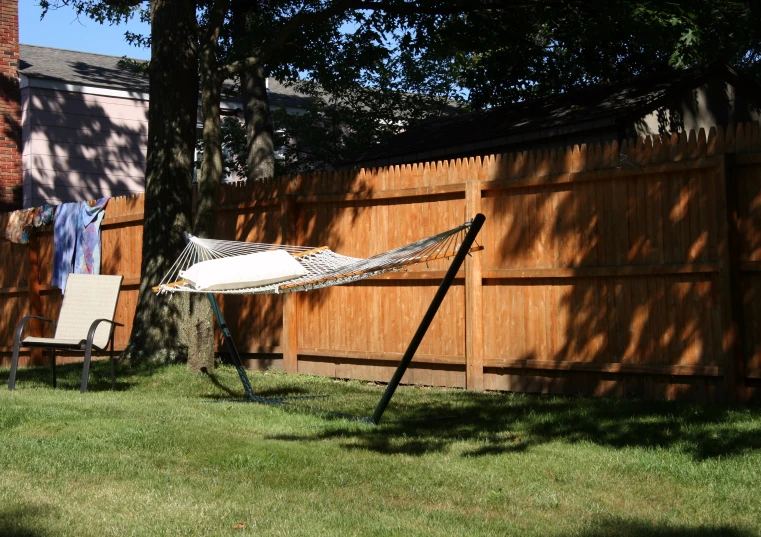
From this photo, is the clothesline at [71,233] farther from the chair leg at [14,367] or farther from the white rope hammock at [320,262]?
the white rope hammock at [320,262]

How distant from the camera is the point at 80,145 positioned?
1889 centimetres

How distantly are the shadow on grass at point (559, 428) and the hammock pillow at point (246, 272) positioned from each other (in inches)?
48.8

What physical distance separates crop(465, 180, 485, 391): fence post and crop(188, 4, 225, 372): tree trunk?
2.89 m

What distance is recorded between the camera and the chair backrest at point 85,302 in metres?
9.66

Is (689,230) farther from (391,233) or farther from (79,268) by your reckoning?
(79,268)

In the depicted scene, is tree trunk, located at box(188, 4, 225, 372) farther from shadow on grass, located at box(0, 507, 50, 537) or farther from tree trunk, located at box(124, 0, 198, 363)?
shadow on grass, located at box(0, 507, 50, 537)

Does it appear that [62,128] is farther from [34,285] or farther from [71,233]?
[71,233]

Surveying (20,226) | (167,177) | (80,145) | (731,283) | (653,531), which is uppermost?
(80,145)

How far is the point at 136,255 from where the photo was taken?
12.5 m

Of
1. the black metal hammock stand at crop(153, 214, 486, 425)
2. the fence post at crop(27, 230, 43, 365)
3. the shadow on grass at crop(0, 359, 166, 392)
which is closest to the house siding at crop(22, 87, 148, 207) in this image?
the fence post at crop(27, 230, 43, 365)

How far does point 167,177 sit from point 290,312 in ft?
6.98

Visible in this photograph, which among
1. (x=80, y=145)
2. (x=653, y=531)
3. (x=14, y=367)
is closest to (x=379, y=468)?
(x=653, y=531)

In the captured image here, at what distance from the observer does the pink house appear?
1803 centimetres

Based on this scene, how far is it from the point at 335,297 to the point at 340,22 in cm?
999
